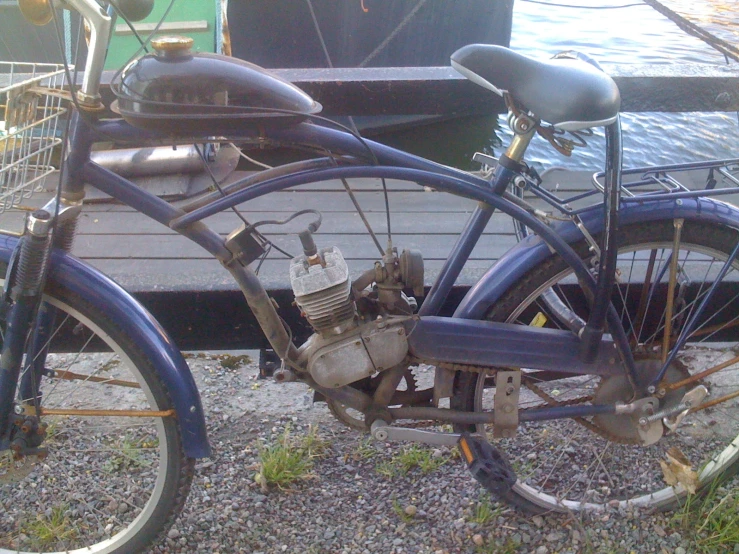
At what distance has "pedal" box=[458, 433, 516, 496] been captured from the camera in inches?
71.9

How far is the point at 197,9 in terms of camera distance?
5.50 m

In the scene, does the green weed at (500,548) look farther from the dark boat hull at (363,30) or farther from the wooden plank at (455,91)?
the dark boat hull at (363,30)

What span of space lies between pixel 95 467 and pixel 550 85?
175 cm

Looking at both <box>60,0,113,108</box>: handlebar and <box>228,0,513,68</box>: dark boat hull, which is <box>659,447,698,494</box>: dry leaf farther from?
<box>228,0,513,68</box>: dark boat hull

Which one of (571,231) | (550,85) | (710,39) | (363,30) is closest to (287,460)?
(571,231)

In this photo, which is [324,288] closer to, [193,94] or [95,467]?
[193,94]

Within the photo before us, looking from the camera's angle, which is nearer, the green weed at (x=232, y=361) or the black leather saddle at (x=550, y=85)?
the black leather saddle at (x=550, y=85)

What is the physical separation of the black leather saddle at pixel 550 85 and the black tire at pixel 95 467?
39.8 inches

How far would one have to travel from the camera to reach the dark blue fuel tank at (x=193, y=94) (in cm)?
136

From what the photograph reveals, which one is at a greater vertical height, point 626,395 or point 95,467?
point 626,395

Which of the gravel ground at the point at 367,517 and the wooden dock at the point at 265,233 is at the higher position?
the wooden dock at the point at 265,233

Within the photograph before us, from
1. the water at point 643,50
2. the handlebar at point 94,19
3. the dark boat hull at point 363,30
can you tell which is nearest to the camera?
the handlebar at point 94,19

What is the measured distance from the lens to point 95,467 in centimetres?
217

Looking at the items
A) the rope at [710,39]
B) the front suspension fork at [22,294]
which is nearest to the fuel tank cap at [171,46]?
the front suspension fork at [22,294]
